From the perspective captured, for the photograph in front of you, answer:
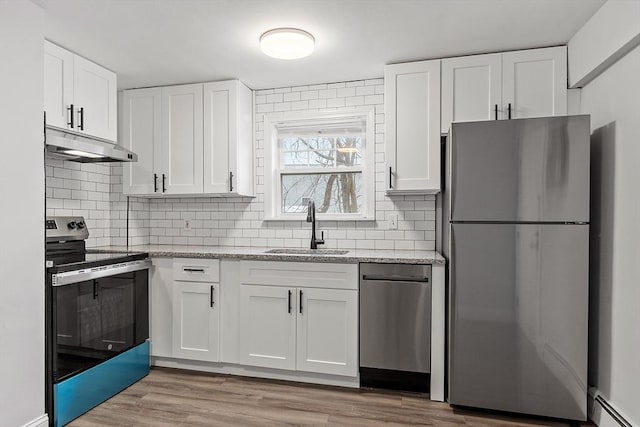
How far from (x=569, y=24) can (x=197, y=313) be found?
3.14 m

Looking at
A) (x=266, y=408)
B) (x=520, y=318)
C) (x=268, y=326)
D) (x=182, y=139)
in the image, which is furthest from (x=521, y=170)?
(x=182, y=139)

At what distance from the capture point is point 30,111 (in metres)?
2.13

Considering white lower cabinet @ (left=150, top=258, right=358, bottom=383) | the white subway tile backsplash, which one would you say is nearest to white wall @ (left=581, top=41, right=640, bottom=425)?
the white subway tile backsplash

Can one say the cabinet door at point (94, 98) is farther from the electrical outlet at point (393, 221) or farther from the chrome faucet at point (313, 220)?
the electrical outlet at point (393, 221)

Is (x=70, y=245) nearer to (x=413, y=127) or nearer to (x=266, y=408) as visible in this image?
(x=266, y=408)

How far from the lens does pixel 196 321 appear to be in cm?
301

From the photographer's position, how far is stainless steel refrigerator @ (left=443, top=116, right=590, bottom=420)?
7.33 ft

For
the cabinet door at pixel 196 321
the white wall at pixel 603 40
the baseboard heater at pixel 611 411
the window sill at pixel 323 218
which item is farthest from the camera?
the window sill at pixel 323 218

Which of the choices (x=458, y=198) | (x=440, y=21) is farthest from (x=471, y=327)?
(x=440, y=21)

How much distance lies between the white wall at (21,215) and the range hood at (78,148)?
201mm

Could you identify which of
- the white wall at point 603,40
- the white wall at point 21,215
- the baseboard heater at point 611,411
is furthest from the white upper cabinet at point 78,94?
the baseboard heater at point 611,411

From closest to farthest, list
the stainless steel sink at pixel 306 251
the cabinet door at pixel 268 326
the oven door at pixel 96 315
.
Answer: the oven door at pixel 96 315 < the cabinet door at pixel 268 326 < the stainless steel sink at pixel 306 251

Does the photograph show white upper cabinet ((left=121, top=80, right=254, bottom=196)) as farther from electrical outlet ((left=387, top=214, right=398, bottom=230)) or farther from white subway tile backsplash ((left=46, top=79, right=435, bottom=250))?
electrical outlet ((left=387, top=214, right=398, bottom=230))

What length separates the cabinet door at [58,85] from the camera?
8.45 feet
